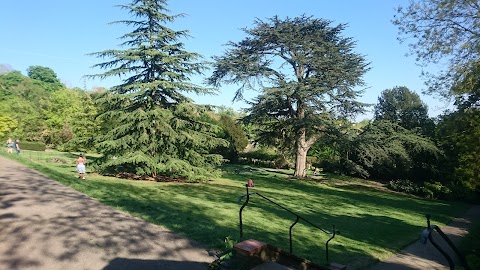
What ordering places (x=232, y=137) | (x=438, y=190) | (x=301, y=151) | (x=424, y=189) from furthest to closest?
(x=232, y=137)
(x=301, y=151)
(x=424, y=189)
(x=438, y=190)

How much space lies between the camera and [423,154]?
88.0 feet

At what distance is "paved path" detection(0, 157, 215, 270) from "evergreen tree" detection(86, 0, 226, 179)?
33.5 feet

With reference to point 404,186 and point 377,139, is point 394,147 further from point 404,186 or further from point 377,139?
point 404,186

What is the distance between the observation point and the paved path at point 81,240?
511cm

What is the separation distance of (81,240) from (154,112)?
13241mm

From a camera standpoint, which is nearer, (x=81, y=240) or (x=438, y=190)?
(x=81, y=240)

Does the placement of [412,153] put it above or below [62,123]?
below

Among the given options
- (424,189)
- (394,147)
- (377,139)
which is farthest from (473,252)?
(424,189)

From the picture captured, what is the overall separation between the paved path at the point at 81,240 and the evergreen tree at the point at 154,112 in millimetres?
10208

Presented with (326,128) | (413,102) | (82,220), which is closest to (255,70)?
(326,128)

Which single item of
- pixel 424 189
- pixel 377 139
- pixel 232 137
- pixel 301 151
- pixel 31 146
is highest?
pixel 232 137

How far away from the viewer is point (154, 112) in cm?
1859

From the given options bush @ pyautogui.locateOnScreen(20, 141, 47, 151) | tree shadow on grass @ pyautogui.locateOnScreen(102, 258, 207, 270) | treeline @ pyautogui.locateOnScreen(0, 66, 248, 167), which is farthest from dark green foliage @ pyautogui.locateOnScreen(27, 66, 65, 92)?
tree shadow on grass @ pyautogui.locateOnScreen(102, 258, 207, 270)

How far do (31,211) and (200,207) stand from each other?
4859 millimetres
